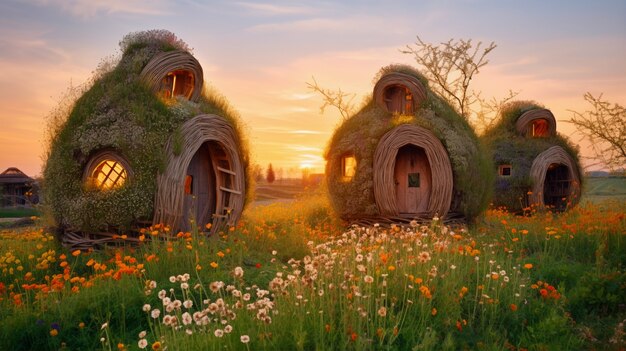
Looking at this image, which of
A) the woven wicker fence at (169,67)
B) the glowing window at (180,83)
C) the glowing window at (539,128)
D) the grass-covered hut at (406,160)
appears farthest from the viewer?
the glowing window at (539,128)

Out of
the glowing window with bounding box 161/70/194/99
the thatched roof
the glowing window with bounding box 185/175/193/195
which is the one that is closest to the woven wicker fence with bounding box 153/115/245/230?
the glowing window with bounding box 185/175/193/195

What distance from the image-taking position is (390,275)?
5691mm

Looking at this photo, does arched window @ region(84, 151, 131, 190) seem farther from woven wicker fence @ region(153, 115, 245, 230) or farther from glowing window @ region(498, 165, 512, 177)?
glowing window @ region(498, 165, 512, 177)

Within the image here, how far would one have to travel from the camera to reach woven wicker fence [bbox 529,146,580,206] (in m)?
17.3

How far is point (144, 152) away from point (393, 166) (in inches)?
240

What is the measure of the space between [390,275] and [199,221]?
17.6 feet

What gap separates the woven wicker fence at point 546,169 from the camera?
1730 centimetres

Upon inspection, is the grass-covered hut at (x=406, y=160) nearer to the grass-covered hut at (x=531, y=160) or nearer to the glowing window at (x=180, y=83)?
the grass-covered hut at (x=531, y=160)

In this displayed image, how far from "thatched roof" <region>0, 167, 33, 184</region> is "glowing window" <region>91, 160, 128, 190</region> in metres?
22.3

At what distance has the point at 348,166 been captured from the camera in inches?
540

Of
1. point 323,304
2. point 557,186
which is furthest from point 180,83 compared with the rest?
point 557,186

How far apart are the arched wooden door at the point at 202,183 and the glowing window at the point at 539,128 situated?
13.4 meters

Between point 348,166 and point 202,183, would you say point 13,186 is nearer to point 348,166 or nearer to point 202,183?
point 348,166

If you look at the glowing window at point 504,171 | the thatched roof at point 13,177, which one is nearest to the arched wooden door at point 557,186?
the glowing window at point 504,171
